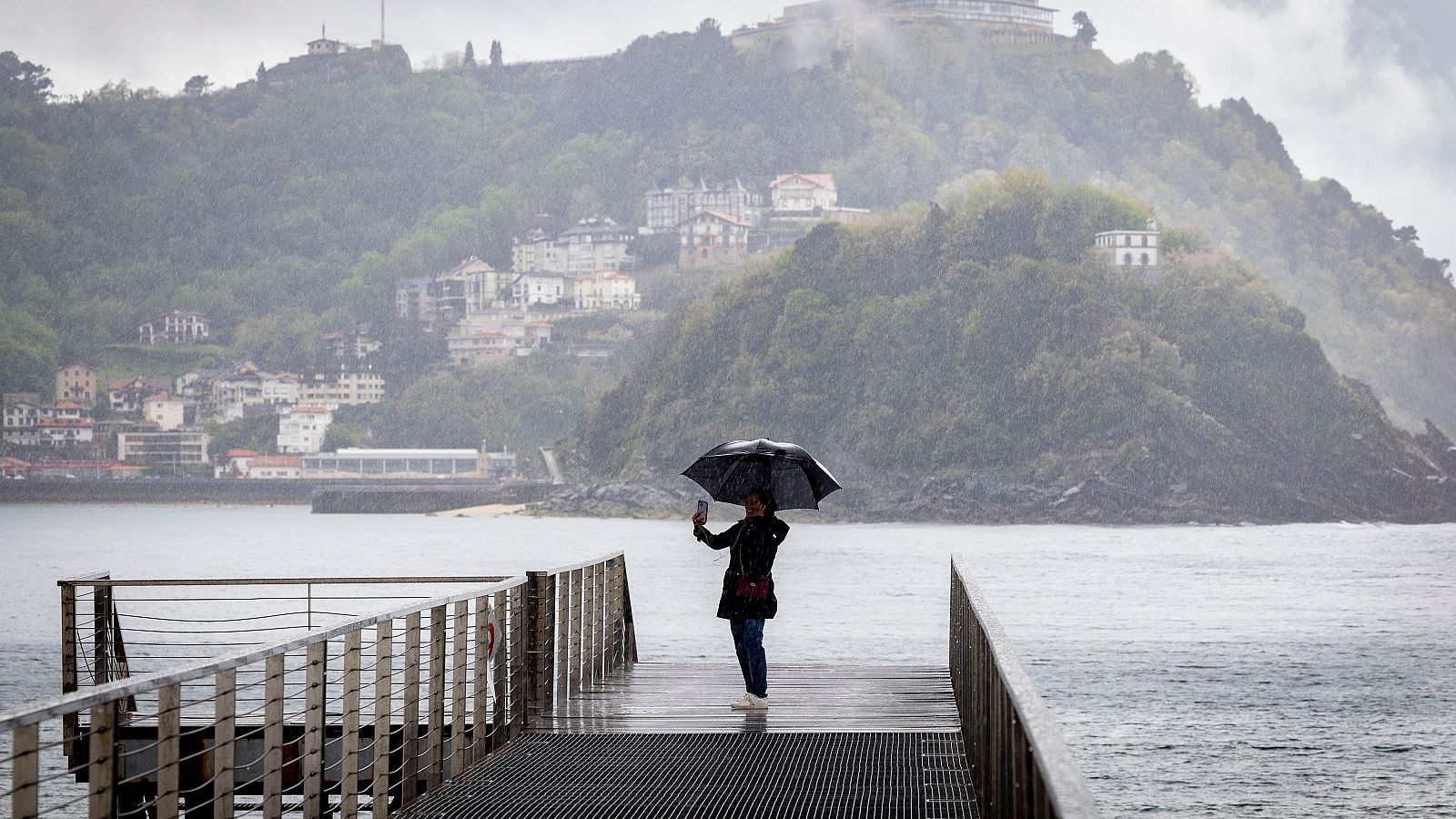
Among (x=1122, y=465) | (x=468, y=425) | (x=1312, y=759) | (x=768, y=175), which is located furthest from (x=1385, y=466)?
(x=1312, y=759)

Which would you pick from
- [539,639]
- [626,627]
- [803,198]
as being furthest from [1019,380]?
[539,639]

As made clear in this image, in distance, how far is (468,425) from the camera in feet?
504

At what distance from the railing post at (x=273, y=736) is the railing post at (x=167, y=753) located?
830 mm

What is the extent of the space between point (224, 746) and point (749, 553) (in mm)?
4586

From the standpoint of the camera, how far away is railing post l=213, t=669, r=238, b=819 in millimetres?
5758

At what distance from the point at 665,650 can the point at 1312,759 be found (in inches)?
659

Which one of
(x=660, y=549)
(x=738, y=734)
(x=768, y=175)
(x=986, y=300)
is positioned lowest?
(x=660, y=549)

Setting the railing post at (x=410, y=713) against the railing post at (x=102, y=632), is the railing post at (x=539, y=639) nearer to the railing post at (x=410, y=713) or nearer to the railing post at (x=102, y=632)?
the railing post at (x=410, y=713)

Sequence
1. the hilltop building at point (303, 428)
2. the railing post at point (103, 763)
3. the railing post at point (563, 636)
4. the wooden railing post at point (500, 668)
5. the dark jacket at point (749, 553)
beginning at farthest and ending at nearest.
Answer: the hilltop building at point (303, 428) < the railing post at point (563, 636) < the dark jacket at point (749, 553) < the wooden railing post at point (500, 668) < the railing post at point (103, 763)

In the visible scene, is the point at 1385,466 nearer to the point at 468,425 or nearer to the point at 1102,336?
the point at 1102,336

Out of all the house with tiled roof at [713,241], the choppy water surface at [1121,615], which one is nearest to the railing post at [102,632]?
the choppy water surface at [1121,615]

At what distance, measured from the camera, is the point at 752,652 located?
411 inches

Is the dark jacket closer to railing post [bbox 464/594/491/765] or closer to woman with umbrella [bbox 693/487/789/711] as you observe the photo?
woman with umbrella [bbox 693/487/789/711]

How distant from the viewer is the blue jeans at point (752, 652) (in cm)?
1032
